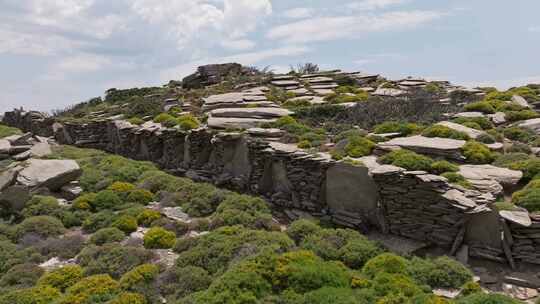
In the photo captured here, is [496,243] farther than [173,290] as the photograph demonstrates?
Yes

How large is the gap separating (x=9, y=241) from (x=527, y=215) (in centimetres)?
1387

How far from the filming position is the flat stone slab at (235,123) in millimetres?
20438

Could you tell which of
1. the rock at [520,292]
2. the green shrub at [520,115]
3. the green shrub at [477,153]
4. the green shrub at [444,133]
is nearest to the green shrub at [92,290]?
the rock at [520,292]

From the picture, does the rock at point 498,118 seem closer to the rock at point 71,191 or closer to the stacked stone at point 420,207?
the stacked stone at point 420,207

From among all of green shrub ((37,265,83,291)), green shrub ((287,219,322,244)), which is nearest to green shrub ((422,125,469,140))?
green shrub ((287,219,322,244))

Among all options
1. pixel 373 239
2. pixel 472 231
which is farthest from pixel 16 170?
pixel 472 231

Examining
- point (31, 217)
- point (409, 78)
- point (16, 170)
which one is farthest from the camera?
point (409, 78)

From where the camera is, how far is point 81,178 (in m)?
17.6

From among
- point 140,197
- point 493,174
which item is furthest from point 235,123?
point 493,174

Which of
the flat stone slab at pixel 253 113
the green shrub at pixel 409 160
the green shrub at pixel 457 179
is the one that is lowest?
the green shrub at pixel 457 179

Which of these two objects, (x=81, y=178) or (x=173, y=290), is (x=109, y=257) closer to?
(x=173, y=290)

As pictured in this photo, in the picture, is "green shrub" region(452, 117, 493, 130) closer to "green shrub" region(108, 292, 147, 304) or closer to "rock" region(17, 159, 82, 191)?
"green shrub" region(108, 292, 147, 304)

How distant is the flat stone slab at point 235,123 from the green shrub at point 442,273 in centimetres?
1184

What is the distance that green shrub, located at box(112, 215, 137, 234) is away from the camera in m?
13.4
